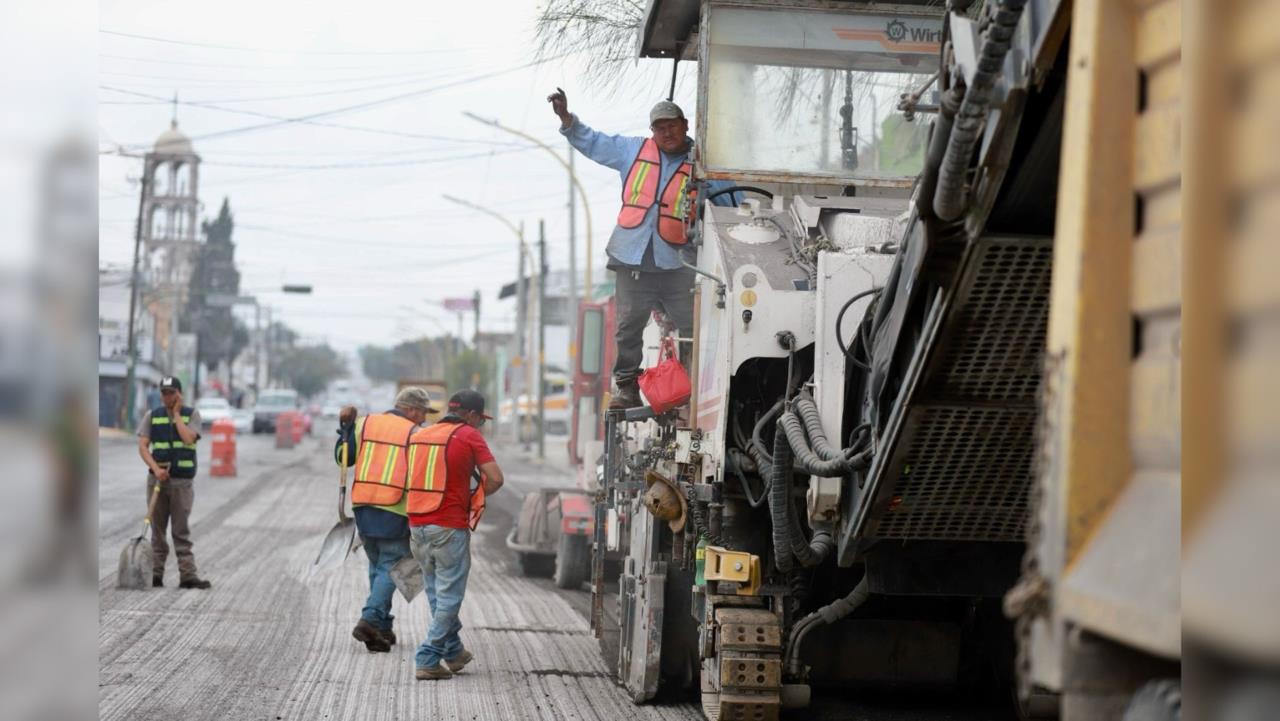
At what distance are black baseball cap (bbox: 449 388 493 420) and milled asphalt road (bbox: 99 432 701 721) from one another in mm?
1569

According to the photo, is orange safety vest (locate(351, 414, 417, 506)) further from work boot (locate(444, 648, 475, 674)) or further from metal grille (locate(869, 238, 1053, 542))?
metal grille (locate(869, 238, 1053, 542))

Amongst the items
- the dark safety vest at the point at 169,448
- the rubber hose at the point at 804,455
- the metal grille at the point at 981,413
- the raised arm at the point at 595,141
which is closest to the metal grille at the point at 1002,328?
the metal grille at the point at 981,413

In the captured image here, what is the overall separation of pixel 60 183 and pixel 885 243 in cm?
484

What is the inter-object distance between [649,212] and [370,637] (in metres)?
3.20

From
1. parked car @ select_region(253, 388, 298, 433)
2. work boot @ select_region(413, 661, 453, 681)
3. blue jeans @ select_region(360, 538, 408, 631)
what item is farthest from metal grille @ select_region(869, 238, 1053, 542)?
parked car @ select_region(253, 388, 298, 433)

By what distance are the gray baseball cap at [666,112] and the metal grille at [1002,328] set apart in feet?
12.3

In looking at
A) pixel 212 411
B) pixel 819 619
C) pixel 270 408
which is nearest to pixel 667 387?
pixel 819 619

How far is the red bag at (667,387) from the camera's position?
759 cm

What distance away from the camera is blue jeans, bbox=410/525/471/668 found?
342 inches

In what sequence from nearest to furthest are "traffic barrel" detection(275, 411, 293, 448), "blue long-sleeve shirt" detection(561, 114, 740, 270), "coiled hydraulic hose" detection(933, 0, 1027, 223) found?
"coiled hydraulic hose" detection(933, 0, 1027, 223), "blue long-sleeve shirt" detection(561, 114, 740, 270), "traffic barrel" detection(275, 411, 293, 448)

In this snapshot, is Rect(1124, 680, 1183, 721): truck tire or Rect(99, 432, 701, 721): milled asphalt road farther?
Rect(99, 432, 701, 721): milled asphalt road

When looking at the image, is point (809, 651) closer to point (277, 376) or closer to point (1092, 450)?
point (1092, 450)

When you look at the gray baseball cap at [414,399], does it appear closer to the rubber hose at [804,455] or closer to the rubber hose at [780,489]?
the rubber hose at [780,489]

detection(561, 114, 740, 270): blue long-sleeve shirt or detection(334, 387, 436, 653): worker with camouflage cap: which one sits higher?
detection(561, 114, 740, 270): blue long-sleeve shirt
